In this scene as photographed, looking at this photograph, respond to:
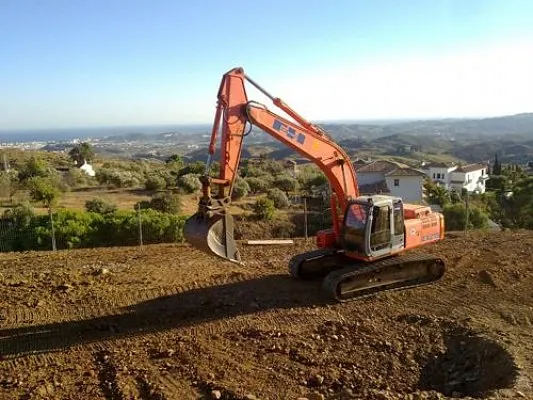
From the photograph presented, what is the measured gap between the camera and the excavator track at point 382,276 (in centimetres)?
891

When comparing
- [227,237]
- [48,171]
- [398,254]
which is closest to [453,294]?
[398,254]

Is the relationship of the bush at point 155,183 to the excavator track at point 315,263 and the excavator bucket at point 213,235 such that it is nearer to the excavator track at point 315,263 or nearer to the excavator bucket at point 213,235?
the excavator track at point 315,263

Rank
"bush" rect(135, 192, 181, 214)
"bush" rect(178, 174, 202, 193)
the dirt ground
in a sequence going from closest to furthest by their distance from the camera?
the dirt ground
"bush" rect(135, 192, 181, 214)
"bush" rect(178, 174, 202, 193)

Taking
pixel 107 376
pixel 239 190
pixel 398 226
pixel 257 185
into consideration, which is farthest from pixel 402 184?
pixel 107 376

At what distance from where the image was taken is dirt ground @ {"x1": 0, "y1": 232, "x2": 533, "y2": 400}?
6168 millimetres

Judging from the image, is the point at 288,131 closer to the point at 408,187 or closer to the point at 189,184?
the point at 189,184

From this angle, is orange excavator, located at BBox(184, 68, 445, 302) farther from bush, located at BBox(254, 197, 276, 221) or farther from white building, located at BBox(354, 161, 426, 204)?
white building, located at BBox(354, 161, 426, 204)

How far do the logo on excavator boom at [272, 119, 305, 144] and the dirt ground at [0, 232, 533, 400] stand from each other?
113 inches

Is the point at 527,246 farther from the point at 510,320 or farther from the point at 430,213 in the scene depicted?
the point at 510,320

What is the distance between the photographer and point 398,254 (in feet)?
32.4

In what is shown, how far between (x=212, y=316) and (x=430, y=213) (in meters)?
5.16

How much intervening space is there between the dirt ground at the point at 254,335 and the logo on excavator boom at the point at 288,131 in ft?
9.44

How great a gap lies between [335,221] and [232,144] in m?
2.90

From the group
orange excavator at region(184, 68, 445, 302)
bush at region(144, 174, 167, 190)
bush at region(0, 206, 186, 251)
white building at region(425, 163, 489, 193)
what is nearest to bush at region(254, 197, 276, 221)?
bush at region(0, 206, 186, 251)
